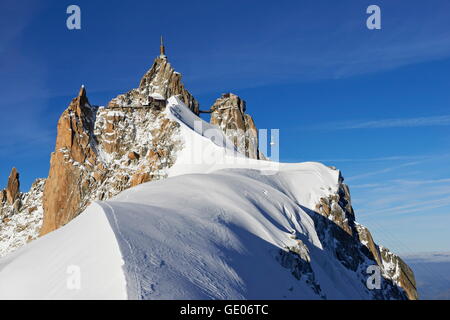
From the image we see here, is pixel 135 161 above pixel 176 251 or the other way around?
above

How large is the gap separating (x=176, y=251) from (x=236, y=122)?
9752 centimetres

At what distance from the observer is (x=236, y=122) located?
11581cm

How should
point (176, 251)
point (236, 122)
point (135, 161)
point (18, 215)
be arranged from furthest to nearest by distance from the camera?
1. point (18, 215)
2. point (236, 122)
3. point (135, 161)
4. point (176, 251)

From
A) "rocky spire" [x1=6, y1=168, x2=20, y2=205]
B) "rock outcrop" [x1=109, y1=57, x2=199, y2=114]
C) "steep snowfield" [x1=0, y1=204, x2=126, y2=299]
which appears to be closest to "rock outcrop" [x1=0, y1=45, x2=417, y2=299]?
"rock outcrop" [x1=109, y1=57, x2=199, y2=114]

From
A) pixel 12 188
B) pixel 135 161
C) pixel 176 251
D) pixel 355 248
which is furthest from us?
pixel 12 188

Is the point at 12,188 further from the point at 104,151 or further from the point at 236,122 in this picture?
the point at 236,122

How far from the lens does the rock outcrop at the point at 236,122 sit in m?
111

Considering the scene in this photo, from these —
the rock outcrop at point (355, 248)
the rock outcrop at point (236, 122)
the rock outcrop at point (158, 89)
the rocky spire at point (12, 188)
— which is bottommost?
the rock outcrop at point (355, 248)

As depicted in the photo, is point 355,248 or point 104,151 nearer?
point 355,248

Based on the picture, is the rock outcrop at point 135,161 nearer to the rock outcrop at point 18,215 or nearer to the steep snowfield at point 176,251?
the rock outcrop at point 18,215

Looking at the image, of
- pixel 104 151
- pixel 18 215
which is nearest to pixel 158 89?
pixel 104 151

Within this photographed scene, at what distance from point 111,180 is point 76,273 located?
7909 centimetres

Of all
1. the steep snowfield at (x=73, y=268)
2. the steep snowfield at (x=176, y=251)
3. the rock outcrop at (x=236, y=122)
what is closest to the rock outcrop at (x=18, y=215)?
the rock outcrop at (x=236, y=122)

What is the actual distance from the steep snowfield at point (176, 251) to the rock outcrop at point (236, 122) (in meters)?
62.1
